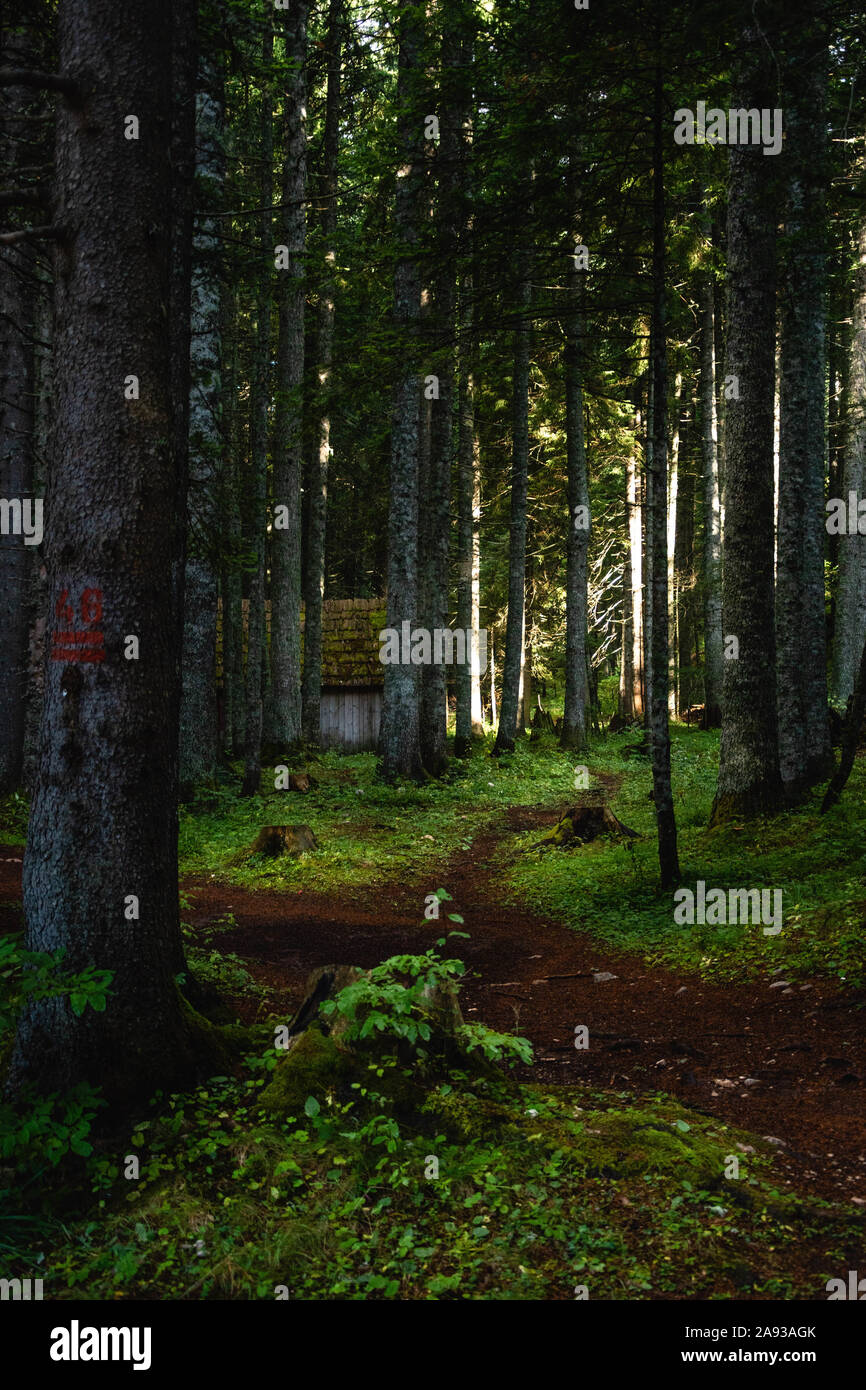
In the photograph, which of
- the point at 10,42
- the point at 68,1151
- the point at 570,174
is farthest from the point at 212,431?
the point at 68,1151

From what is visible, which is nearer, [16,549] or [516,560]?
[16,549]

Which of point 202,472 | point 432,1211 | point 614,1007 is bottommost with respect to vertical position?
point 614,1007

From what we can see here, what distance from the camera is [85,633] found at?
4574mm

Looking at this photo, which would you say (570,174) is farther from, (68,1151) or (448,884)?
(68,1151)

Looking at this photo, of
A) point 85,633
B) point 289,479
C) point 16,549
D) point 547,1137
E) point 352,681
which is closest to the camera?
point 547,1137

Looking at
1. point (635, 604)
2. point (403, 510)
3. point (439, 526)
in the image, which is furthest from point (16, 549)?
point (635, 604)

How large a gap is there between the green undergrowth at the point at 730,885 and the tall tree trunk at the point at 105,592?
15.8ft

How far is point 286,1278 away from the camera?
3.56 meters

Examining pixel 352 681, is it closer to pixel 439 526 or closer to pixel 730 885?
pixel 439 526

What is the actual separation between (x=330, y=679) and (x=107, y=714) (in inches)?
911

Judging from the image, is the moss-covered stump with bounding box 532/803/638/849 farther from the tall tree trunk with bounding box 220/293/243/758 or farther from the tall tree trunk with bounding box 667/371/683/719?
the tall tree trunk with bounding box 667/371/683/719

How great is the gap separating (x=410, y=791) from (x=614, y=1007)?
31.8 ft

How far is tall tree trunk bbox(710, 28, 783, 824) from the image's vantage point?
1001 cm

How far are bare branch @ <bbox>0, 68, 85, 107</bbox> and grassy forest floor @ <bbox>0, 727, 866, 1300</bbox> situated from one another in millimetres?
4999
